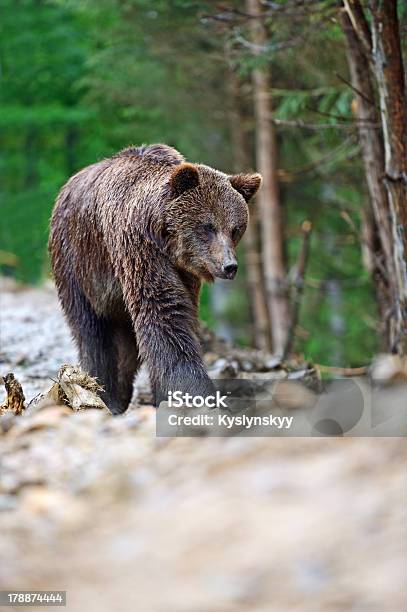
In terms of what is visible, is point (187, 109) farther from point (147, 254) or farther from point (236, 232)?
point (147, 254)

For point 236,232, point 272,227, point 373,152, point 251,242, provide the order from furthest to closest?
point 251,242
point 272,227
point 373,152
point 236,232

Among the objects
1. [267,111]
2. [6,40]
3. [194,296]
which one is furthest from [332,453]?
[6,40]

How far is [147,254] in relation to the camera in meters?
6.43

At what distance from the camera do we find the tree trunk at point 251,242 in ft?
57.3

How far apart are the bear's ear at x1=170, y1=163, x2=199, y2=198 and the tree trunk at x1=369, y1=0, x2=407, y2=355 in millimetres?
2090

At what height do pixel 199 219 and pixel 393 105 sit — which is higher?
pixel 393 105

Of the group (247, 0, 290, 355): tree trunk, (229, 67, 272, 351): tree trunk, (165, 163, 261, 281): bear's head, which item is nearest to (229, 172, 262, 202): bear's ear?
(165, 163, 261, 281): bear's head

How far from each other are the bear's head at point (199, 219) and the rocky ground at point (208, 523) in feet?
7.35

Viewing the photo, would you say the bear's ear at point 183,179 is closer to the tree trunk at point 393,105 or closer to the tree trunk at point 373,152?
the tree trunk at point 393,105

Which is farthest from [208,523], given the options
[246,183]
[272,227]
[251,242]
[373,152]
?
[251,242]

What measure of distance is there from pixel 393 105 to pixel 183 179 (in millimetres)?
2287

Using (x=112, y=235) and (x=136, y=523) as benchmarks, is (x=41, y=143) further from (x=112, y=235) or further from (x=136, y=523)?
(x=136, y=523)

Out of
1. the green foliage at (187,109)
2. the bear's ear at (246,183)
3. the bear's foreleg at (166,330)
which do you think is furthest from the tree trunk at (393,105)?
the bear's foreleg at (166,330)

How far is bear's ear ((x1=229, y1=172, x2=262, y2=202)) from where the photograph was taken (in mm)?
6797
